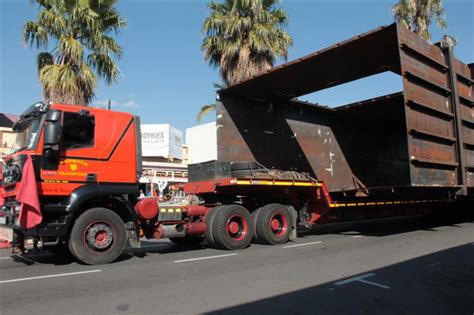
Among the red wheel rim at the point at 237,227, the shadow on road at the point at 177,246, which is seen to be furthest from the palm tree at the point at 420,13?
the red wheel rim at the point at 237,227

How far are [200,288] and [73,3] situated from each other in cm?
1104

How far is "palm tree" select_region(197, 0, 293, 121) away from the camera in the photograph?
1750 cm

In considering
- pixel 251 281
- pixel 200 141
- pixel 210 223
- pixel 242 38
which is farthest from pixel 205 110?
pixel 200 141

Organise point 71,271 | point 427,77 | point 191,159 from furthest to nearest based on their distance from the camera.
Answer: point 191,159, point 427,77, point 71,271

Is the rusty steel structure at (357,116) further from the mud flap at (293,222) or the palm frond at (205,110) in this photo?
the palm frond at (205,110)

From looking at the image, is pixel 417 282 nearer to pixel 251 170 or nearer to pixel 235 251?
pixel 235 251

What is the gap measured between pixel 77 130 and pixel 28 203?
1627mm

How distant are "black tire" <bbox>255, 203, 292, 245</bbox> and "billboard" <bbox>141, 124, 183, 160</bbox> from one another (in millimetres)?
29650

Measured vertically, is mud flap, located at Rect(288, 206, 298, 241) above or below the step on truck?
below

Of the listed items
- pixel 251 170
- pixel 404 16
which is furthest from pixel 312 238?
pixel 404 16

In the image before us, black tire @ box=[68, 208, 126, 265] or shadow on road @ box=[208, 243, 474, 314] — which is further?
black tire @ box=[68, 208, 126, 265]

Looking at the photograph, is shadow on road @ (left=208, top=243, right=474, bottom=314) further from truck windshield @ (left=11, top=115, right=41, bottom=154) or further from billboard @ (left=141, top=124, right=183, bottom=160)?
billboard @ (left=141, top=124, right=183, bottom=160)

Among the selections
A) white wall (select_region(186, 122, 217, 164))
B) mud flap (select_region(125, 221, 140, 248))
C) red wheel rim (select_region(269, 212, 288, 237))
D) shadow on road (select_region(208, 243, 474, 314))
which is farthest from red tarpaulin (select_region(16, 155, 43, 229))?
white wall (select_region(186, 122, 217, 164))

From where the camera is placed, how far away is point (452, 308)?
16.5 feet
